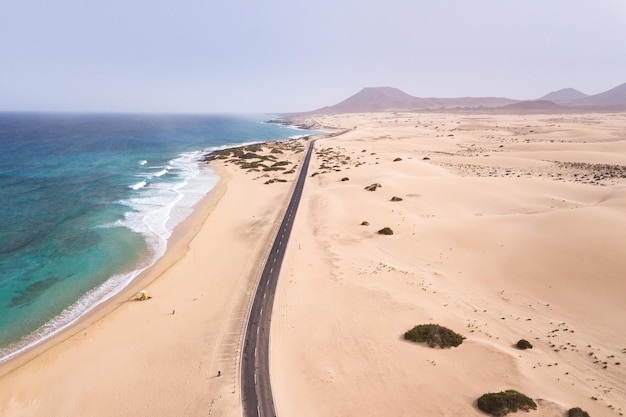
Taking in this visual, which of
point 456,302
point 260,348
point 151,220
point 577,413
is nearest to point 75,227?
point 151,220

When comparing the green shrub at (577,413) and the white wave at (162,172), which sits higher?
the white wave at (162,172)

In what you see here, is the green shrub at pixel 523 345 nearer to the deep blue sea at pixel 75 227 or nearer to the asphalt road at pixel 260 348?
the asphalt road at pixel 260 348

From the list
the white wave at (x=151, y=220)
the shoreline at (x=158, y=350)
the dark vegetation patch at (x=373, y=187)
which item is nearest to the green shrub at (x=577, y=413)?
the shoreline at (x=158, y=350)

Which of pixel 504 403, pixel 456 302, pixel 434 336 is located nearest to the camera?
pixel 504 403

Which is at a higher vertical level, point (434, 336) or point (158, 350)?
point (434, 336)

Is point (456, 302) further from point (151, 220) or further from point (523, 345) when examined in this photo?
point (151, 220)

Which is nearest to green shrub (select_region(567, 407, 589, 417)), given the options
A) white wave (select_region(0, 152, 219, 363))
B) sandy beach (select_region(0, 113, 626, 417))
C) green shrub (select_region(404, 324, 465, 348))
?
sandy beach (select_region(0, 113, 626, 417))
